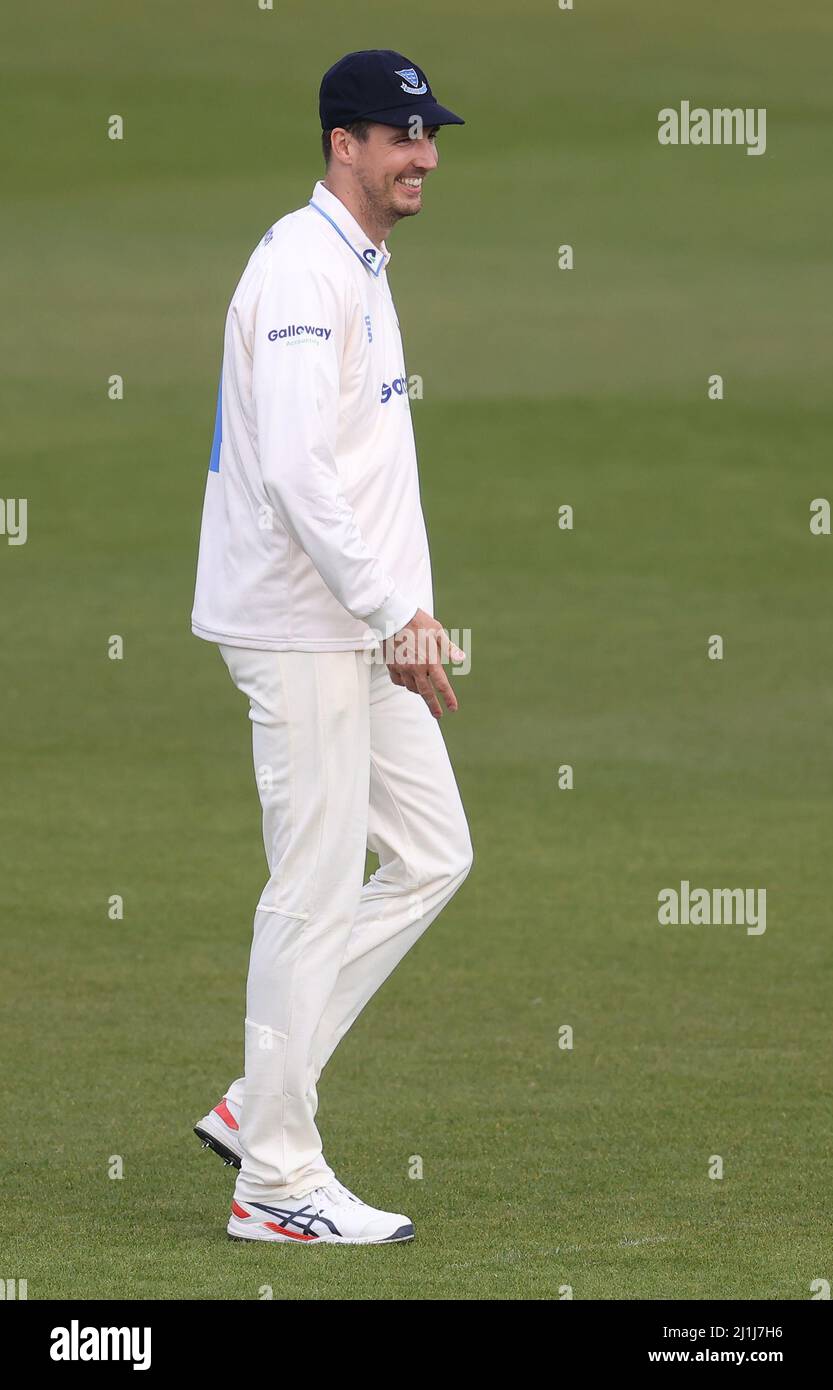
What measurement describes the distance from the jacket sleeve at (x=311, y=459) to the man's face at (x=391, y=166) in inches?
14.5

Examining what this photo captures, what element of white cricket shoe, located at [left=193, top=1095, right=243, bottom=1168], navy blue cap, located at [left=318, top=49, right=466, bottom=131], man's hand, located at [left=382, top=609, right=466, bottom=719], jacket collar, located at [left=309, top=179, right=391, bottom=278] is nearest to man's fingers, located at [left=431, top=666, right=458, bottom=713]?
man's hand, located at [left=382, top=609, right=466, bottom=719]

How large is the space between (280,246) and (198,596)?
30.5 inches

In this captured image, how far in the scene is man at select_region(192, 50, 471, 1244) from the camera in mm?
4910

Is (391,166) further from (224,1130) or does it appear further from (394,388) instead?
(224,1130)

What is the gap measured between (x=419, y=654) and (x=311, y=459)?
1.48 ft

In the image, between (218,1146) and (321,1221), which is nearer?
(321,1221)

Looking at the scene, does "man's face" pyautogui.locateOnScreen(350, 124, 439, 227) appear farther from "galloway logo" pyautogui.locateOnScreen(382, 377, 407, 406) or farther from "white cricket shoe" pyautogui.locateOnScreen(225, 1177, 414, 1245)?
"white cricket shoe" pyautogui.locateOnScreen(225, 1177, 414, 1245)

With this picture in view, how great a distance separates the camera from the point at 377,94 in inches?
197

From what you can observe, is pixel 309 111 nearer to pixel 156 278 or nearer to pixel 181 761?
pixel 156 278

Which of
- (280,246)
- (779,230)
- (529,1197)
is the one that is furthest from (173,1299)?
(779,230)

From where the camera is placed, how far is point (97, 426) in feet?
68.3

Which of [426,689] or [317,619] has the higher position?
[317,619]

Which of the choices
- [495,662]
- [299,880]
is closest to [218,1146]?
[299,880]

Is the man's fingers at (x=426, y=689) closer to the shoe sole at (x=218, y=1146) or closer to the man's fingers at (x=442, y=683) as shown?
the man's fingers at (x=442, y=683)
